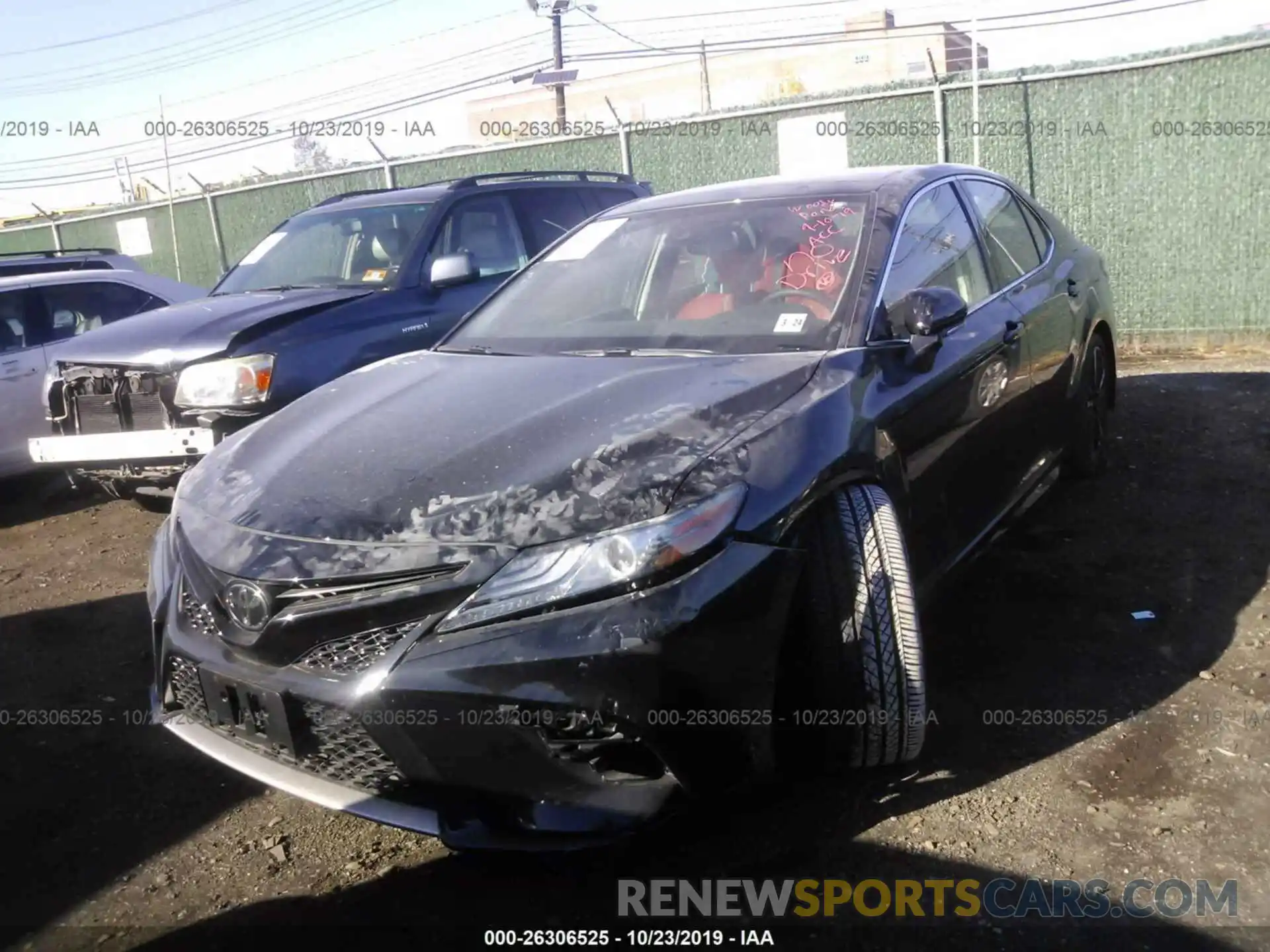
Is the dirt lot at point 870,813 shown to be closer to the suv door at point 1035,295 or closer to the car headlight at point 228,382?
the suv door at point 1035,295

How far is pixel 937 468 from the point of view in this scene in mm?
3209

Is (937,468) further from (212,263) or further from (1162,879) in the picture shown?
(212,263)

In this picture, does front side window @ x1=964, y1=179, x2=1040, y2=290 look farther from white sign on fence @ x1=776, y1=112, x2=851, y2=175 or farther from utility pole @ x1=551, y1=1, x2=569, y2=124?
utility pole @ x1=551, y1=1, x2=569, y2=124

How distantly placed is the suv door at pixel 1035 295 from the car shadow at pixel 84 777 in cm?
310

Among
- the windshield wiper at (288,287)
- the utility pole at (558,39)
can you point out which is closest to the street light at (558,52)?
the utility pole at (558,39)

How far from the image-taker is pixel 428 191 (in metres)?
6.25

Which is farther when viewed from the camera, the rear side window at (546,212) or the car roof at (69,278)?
the car roof at (69,278)

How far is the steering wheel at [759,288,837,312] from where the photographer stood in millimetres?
3232

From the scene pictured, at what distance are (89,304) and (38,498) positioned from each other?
134cm

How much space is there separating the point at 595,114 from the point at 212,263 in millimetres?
40350

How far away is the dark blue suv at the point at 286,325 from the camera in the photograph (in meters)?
4.93

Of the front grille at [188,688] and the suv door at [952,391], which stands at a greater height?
the suv door at [952,391]

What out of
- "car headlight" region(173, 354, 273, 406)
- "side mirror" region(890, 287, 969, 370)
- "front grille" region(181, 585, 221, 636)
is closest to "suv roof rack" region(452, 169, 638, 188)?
"car headlight" region(173, 354, 273, 406)

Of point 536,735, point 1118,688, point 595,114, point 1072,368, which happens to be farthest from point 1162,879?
point 595,114
